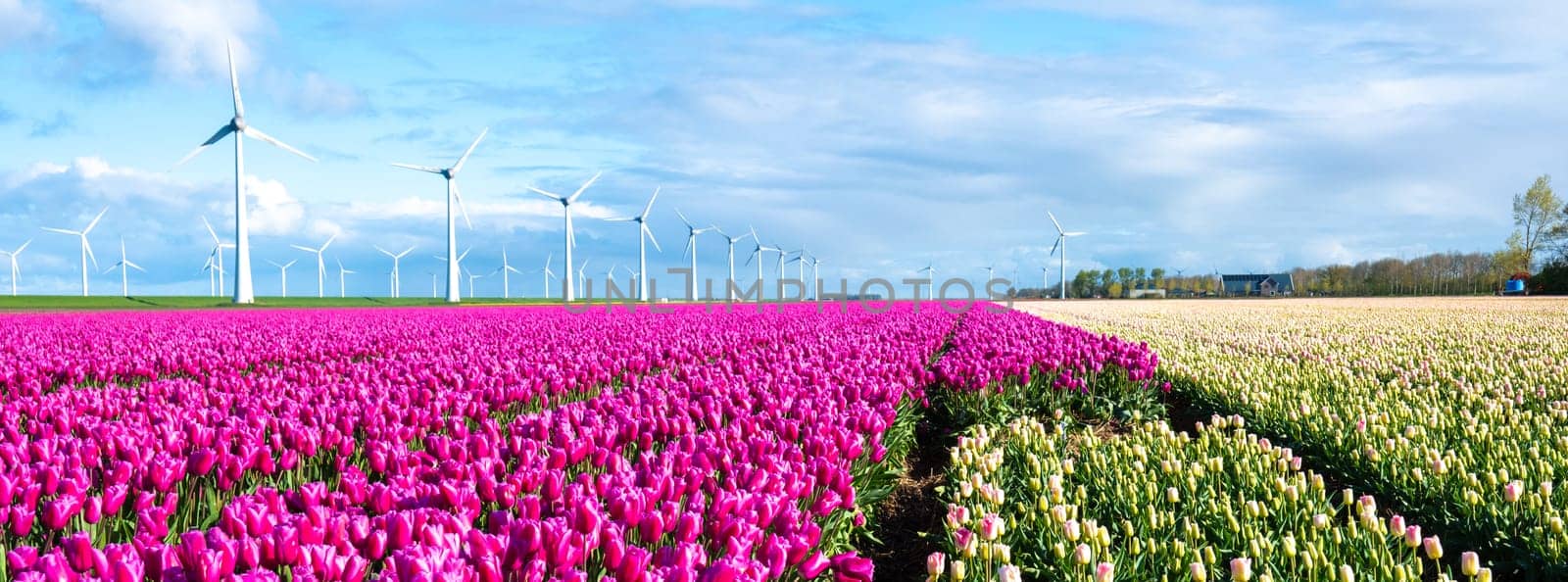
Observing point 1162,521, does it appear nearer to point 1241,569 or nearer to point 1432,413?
point 1241,569

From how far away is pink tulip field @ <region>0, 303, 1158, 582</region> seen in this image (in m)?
2.99

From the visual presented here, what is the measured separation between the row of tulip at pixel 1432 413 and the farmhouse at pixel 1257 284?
166138 millimetres

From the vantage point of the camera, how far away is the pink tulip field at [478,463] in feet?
9.82

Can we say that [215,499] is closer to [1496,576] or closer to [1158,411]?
[1496,576]

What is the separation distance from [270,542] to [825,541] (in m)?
2.38

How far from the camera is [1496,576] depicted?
5227 mm

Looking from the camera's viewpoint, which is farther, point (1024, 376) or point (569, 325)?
point (569, 325)

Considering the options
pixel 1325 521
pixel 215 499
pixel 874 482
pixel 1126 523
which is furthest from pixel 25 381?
pixel 1325 521

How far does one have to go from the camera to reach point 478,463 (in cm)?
404

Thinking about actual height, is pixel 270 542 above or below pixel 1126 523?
above

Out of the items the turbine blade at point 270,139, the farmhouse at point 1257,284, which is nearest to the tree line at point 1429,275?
the farmhouse at point 1257,284

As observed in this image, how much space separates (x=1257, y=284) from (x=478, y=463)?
19860 cm

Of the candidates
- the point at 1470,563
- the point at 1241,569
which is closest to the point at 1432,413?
the point at 1470,563

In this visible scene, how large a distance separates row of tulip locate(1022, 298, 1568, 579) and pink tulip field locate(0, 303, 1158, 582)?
173cm
